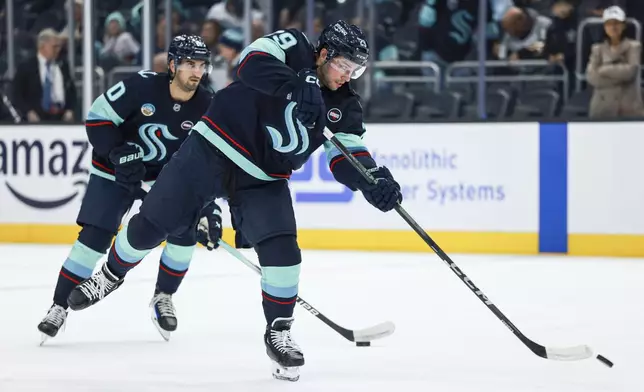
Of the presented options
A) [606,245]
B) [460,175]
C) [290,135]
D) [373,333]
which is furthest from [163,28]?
[290,135]

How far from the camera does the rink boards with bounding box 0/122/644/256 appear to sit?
6531 millimetres

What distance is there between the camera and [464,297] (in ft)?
15.9

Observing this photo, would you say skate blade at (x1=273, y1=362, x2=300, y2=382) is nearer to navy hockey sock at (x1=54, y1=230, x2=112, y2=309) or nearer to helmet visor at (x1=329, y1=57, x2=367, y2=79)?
helmet visor at (x1=329, y1=57, x2=367, y2=79)

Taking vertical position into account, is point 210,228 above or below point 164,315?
above

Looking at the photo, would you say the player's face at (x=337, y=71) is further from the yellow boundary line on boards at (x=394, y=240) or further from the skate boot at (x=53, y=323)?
the yellow boundary line on boards at (x=394, y=240)

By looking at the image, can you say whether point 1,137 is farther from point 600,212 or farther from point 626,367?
point 626,367

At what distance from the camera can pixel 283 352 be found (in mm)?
3014

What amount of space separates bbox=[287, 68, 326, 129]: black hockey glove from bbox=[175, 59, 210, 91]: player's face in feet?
2.61

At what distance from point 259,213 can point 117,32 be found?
577cm

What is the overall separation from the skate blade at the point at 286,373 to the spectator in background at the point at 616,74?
4345 mm

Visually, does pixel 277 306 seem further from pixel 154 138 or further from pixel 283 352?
pixel 154 138

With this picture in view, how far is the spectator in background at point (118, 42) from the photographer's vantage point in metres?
8.47

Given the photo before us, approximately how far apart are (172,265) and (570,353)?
138 cm

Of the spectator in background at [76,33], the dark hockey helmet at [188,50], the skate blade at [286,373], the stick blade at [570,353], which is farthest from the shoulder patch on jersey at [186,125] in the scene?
the spectator in background at [76,33]
